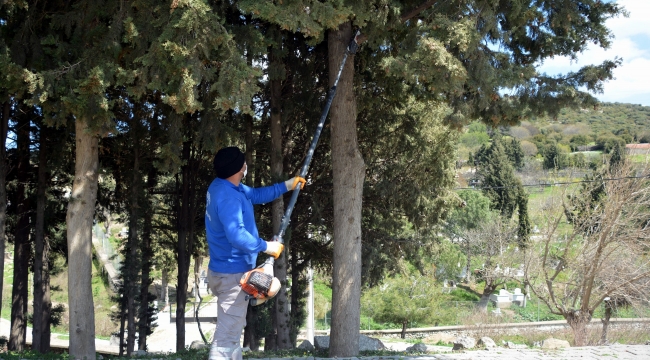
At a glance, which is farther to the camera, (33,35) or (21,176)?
(21,176)

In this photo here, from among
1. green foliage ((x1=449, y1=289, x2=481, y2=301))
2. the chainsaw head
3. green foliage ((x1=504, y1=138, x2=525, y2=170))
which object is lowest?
green foliage ((x1=449, y1=289, x2=481, y2=301))

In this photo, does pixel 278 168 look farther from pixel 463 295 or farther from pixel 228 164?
pixel 463 295

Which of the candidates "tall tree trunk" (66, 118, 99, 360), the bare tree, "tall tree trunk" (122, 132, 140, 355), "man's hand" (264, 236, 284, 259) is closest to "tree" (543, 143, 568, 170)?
the bare tree

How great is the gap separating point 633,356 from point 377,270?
25.5 feet

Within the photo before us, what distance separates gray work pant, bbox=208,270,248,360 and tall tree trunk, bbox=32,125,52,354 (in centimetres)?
894

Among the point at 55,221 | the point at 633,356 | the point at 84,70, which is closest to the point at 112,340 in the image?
the point at 55,221

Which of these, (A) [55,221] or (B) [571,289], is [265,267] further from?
(B) [571,289]

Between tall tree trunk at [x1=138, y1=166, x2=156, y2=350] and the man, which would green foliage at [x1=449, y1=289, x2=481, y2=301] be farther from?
the man

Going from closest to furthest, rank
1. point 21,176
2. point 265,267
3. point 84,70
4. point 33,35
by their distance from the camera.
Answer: point 265,267 < point 84,70 < point 33,35 < point 21,176

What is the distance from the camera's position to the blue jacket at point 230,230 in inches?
185

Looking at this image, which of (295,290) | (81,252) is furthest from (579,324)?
(81,252)

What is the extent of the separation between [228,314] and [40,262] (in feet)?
34.6

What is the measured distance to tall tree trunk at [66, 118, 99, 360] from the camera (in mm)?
8406

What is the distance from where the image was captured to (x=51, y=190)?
14617mm
